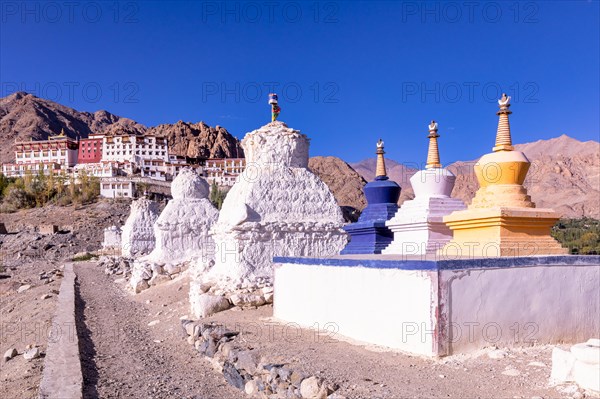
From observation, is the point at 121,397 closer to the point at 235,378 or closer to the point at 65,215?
the point at 235,378

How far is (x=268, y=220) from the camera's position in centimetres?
1259

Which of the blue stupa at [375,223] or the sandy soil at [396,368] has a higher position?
the blue stupa at [375,223]

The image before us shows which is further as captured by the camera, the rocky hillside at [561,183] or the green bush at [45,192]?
the green bush at [45,192]

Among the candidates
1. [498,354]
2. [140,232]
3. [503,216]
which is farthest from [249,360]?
[140,232]

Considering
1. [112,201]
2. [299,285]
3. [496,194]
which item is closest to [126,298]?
[299,285]

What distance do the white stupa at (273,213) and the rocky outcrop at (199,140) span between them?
106 m

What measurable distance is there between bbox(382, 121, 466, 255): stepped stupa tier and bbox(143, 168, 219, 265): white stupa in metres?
8.83

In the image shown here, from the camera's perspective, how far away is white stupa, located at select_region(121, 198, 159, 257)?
2772 centimetres

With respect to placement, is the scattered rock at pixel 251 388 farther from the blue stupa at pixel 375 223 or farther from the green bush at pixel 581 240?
the green bush at pixel 581 240

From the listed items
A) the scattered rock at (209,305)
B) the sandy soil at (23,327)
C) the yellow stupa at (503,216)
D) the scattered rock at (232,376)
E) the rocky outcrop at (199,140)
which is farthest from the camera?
the rocky outcrop at (199,140)

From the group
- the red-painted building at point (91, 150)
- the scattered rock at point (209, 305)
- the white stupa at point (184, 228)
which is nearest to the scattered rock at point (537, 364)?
the scattered rock at point (209, 305)

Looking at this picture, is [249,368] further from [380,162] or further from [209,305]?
[380,162]

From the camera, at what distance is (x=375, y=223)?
12820 millimetres

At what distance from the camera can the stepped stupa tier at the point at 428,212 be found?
35.6ft
